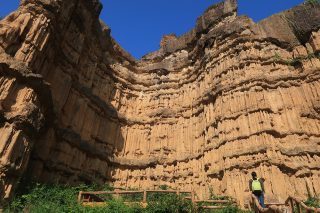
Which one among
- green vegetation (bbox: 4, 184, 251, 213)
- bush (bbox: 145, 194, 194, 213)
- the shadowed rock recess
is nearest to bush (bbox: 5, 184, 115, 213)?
green vegetation (bbox: 4, 184, 251, 213)

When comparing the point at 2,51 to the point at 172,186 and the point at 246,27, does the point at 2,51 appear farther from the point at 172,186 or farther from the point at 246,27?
the point at 246,27

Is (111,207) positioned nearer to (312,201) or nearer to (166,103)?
(312,201)

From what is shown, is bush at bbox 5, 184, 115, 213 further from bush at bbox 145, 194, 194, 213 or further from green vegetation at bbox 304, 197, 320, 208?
green vegetation at bbox 304, 197, 320, 208

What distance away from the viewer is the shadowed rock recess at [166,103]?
1659cm

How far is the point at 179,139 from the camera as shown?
27750 mm

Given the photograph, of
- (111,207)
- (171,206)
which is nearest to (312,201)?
(171,206)

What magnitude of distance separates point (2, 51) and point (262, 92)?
18811 mm

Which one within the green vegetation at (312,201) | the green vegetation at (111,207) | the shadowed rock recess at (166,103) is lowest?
the green vegetation at (111,207)

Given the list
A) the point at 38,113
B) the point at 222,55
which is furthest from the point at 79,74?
the point at 222,55

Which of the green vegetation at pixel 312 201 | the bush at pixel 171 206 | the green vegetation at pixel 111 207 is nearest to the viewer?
the green vegetation at pixel 111 207

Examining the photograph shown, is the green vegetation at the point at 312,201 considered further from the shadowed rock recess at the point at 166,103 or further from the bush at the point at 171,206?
the bush at the point at 171,206

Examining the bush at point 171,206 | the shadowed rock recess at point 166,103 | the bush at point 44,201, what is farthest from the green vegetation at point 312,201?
the bush at point 44,201

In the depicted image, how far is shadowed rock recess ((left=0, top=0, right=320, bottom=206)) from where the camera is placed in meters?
16.6

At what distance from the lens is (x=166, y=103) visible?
101 ft
